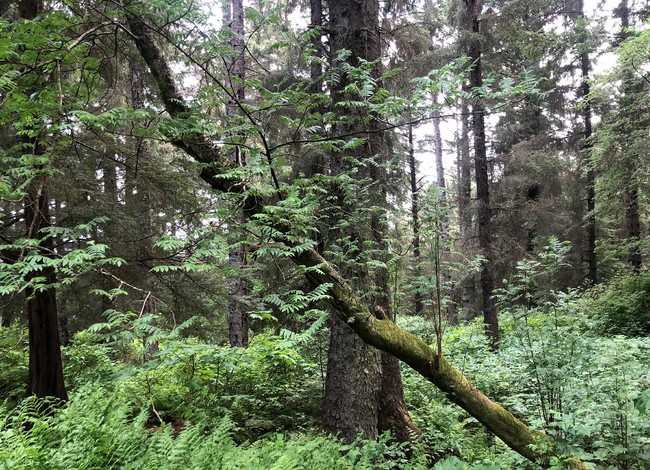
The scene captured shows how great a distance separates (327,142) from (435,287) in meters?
1.71

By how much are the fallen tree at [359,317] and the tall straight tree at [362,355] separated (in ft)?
1.24

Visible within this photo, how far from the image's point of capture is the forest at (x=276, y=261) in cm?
287

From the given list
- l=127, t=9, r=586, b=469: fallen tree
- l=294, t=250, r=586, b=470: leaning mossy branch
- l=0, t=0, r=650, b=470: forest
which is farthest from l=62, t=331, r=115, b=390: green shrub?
l=294, t=250, r=586, b=470: leaning mossy branch

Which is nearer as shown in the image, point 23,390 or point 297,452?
point 297,452

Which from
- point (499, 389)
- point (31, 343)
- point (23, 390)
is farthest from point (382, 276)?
point (23, 390)

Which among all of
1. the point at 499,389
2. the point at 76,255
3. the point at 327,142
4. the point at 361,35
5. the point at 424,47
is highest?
the point at 424,47

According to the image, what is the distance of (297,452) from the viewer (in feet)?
10.7

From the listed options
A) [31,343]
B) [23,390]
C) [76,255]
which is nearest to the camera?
[76,255]

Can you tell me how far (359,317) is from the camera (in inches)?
137

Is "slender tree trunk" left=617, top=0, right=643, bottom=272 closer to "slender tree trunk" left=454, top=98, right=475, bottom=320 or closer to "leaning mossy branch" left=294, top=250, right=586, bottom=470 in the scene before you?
"slender tree trunk" left=454, top=98, right=475, bottom=320

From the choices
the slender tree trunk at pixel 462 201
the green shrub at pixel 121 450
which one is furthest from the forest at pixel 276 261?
the slender tree trunk at pixel 462 201

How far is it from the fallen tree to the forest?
1.1 inches

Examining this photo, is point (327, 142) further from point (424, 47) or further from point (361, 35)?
point (424, 47)

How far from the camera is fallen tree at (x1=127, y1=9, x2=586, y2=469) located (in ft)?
10.8
